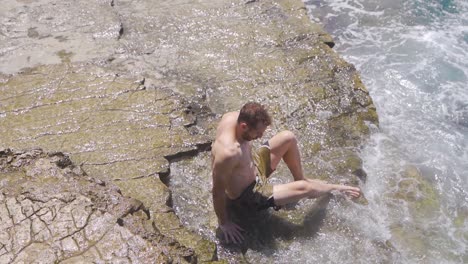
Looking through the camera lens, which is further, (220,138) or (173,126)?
(173,126)

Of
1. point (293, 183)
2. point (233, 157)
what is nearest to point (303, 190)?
point (293, 183)

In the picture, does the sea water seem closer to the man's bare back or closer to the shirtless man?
the shirtless man

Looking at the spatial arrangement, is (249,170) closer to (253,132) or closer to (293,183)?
(253,132)

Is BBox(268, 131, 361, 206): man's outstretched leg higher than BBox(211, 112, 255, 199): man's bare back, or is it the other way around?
BBox(211, 112, 255, 199): man's bare back

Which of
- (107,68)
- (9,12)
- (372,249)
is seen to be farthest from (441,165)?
(9,12)

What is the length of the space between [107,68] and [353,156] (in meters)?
2.94

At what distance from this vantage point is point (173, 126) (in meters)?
4.90

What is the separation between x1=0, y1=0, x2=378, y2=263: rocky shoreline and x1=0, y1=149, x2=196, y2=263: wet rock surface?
0.6 inches

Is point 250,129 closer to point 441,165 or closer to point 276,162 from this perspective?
point 276,162

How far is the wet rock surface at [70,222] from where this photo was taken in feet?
10.3

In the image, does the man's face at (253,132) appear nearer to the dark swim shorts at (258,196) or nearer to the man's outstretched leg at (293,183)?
the dark swim shorts at (258,196)

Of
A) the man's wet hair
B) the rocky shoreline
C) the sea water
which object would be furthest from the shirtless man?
the sea water

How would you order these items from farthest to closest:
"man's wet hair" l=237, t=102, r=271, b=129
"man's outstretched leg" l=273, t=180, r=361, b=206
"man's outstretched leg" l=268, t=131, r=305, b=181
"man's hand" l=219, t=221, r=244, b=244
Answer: "man's outstretched leg" l=268, t=131, r=305, b=181 → "man's outstretched leg" l=273, t=180, r=361, b=206 → "man's hand" l=219, t=221, r=244, b=244 → "man's wet hair" l=237, t=102, r=271, b=129

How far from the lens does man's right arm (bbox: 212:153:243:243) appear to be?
355cm
